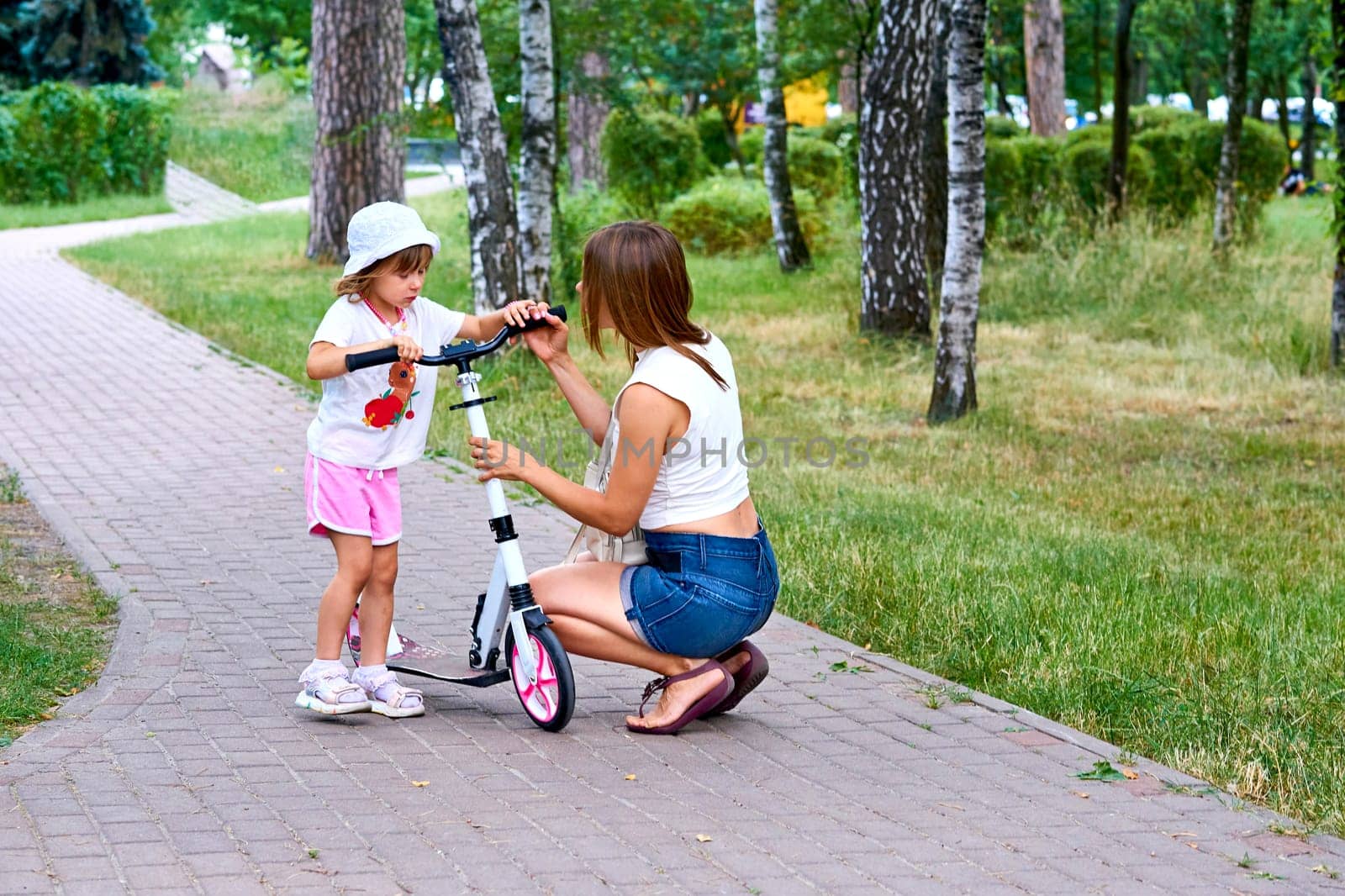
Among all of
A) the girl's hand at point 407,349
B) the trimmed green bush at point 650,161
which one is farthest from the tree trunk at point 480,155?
the trimmed green bush at point 650,161

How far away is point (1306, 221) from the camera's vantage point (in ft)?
83.1

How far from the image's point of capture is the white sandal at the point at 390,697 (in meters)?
5.06

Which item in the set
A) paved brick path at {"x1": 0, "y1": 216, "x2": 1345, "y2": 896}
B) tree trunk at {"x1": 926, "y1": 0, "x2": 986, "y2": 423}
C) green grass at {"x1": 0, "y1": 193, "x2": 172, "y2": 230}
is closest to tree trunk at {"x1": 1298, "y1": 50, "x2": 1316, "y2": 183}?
green grass at {"x1": 0, "y1": 193, "x2": 172, "y2": 230}

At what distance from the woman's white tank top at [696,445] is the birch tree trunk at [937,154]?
32.6 feet

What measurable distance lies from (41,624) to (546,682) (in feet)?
7.52

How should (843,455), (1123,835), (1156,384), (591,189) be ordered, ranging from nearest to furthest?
(1123,835) → (843,455) → (1156,384) → (591,189)

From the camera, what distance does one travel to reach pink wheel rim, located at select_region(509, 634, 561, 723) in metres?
4.84

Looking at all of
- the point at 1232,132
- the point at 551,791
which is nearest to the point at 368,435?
the point at 551,791

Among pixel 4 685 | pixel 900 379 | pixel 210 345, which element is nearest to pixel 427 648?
pixel 4 685

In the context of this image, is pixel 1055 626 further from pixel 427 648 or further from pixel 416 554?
pixel 416 554

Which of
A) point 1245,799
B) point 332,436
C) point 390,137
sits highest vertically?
point 390,137

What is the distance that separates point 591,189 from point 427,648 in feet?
47.0

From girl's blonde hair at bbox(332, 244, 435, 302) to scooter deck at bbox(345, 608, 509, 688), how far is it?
1.08m

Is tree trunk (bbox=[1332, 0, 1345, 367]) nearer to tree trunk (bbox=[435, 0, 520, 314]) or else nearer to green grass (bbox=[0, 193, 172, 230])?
tree trunk (bbox=[435, 0, 520, 314])
